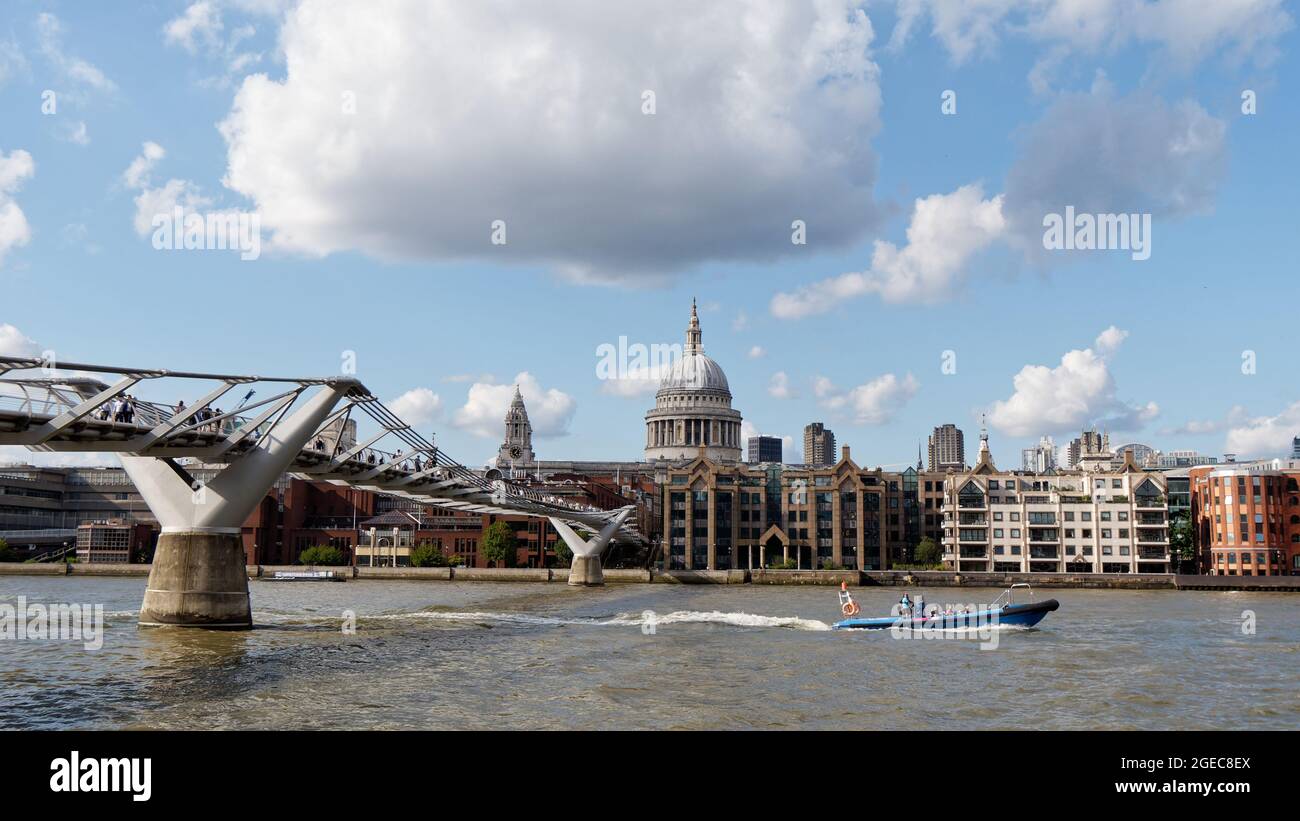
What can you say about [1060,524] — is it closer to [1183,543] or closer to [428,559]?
[1183,543]

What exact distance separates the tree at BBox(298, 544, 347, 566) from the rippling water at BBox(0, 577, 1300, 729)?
74.3m

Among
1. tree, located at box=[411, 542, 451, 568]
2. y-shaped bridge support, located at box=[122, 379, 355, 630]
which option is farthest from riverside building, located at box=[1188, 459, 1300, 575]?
y-shaped bridge support, located at box=[122, 379, 355, 630]

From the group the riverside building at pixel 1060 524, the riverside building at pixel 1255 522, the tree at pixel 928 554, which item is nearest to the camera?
the riverside building at pixel 1255 522

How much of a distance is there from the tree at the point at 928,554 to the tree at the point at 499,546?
145ft

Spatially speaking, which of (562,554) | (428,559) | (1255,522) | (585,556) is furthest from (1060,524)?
(428,559)

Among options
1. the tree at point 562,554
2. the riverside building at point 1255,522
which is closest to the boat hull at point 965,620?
the riverside building at point 1255,522

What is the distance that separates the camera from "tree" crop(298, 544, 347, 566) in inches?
5012

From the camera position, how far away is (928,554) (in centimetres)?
12156

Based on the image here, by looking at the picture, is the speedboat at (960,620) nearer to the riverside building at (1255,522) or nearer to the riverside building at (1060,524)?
the riverside building at (1255,522)

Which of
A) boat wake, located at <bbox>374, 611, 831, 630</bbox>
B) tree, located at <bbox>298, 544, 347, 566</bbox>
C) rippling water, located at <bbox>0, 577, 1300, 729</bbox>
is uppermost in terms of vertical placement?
tree, located at <bbox>298, 544, 347, 566</bbox>

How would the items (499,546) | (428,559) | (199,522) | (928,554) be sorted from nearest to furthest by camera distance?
(199,522) < (928,554) < (499,546) < (428,559)

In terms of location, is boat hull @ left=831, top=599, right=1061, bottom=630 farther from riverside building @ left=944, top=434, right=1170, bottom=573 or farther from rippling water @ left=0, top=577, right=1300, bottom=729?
riverside building @ left=944, top=434, right=1170, bottom=573

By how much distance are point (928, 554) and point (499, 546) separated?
46264mm

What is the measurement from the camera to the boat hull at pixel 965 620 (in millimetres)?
47500
